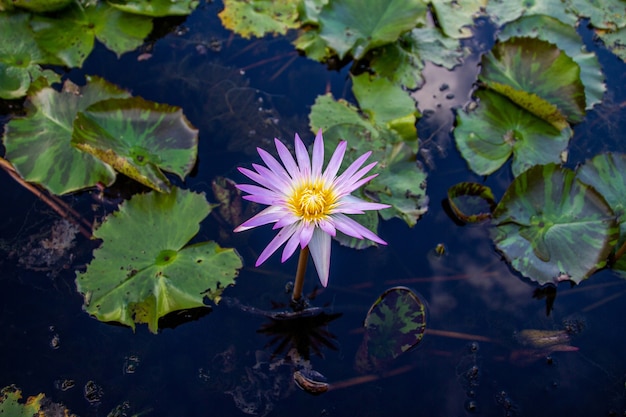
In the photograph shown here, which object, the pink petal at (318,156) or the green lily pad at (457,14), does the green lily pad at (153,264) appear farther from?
the green lily pad at (457,14)

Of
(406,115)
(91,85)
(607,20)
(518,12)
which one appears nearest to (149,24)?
(91,85)

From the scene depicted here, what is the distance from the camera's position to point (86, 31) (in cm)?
436

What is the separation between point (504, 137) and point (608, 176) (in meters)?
0.80

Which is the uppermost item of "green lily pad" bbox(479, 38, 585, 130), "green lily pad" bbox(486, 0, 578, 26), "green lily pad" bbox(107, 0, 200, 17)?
"green lily pad" bbox(486, 0, 578, 26)

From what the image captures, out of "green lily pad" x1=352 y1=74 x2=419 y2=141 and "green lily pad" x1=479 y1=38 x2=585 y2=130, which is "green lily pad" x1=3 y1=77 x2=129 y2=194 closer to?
"green lily pad" x1=352 y1=74 x2=419 y2=141

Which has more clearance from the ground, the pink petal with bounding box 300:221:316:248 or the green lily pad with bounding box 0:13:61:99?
the pink petal with bounding box 300:221:316:248

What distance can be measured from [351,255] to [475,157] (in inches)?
52.4

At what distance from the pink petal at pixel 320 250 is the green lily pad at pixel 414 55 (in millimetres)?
2386

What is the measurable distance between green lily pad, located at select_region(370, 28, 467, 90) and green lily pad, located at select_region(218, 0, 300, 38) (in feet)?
3.03

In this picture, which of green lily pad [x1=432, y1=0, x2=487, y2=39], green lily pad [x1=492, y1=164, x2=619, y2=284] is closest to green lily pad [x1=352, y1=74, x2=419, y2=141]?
green lily pad [x1=492, y1=164, x2=619, y2=284]

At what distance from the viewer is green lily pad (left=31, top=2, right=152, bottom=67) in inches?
166

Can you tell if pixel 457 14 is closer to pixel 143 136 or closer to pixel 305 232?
pixel 143 136

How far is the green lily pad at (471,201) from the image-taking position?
Result: 147 inches

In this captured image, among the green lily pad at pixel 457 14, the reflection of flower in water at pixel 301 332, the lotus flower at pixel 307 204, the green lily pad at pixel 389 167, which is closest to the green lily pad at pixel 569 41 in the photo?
the green lily pad at pixel 457 14
